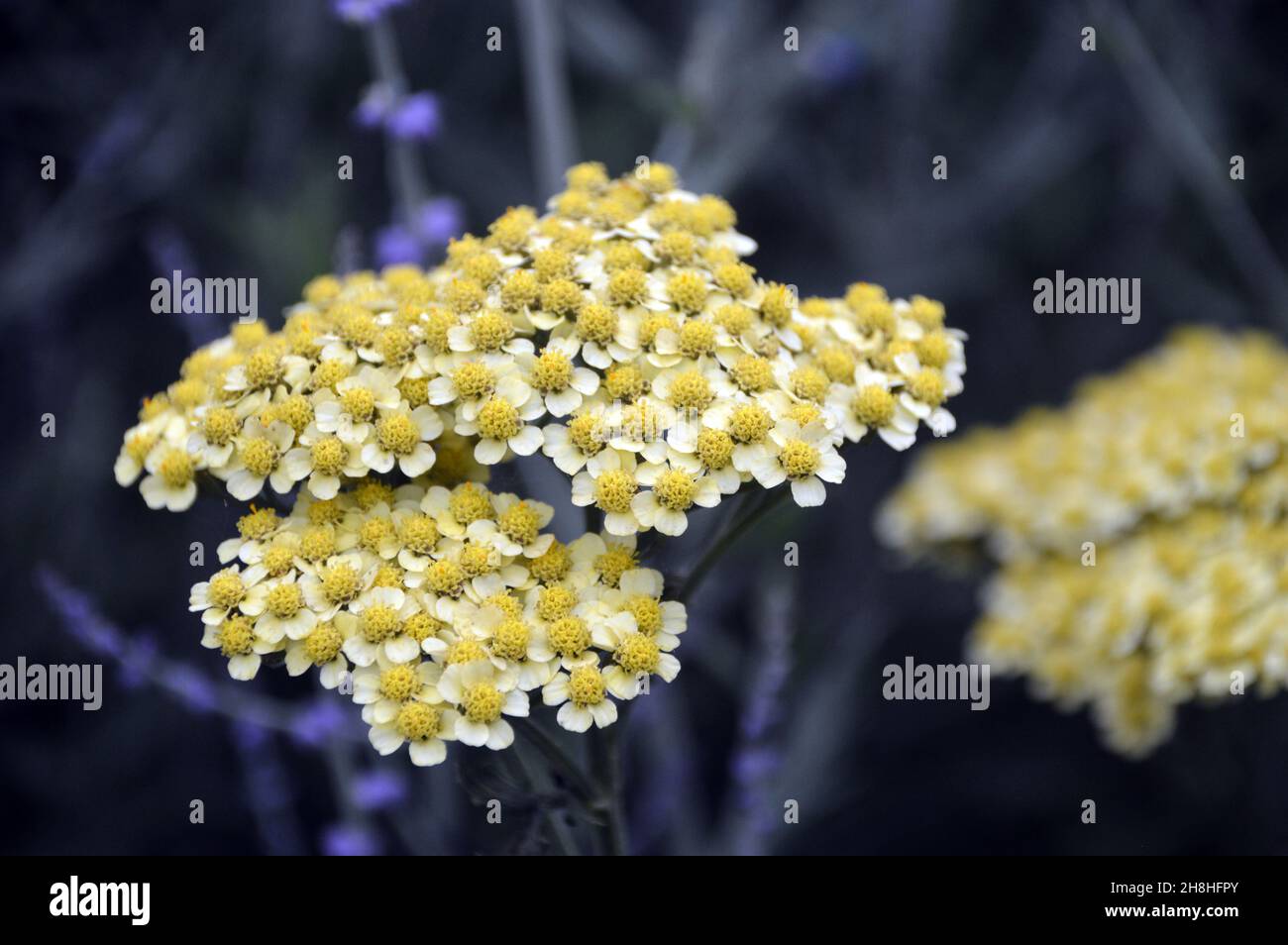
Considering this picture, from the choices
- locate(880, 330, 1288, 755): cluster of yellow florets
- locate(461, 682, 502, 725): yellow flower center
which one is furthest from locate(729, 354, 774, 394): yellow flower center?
locate(880, 330, 1288, 755): cluster of yellow florets

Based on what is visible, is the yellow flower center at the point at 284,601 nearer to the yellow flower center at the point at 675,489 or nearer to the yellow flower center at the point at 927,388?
the yellow flower center at the point at 675,489

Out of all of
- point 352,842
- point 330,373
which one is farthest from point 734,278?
point 352,842

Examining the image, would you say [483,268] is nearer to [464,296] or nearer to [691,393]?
[464,296]

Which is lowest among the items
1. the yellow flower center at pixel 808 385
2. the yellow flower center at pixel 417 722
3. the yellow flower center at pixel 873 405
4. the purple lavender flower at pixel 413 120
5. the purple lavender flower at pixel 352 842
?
the purple lavender flower at pixel 352 842

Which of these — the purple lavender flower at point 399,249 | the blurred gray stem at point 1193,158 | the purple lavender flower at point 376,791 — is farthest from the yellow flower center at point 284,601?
the blurred gray stem at point 1193,158

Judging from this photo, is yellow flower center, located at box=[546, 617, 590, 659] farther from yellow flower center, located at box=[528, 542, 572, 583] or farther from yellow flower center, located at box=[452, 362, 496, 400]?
yellow flower center, located at box=[452, 362, 496, 400]
